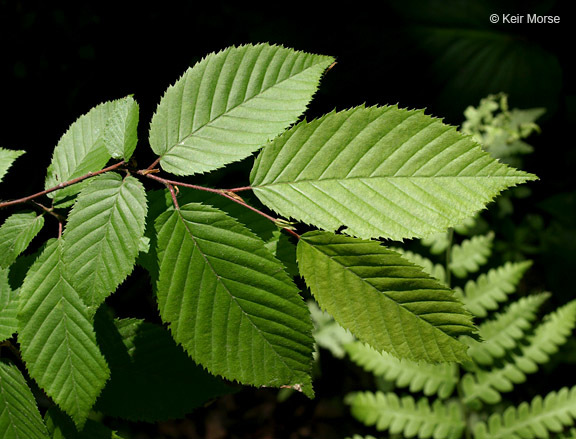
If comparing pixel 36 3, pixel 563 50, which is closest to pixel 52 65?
pixel 36 3

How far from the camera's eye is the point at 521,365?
195cm

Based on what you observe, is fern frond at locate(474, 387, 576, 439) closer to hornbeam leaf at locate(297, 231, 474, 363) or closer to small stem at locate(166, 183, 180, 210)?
hornbeam leaf at locate(297, 231, 474, 363)

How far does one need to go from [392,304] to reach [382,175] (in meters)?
0.19

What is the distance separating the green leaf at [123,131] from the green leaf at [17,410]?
46 centimetres

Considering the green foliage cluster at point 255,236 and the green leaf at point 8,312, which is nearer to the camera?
the green foliage cluster at point 255,236

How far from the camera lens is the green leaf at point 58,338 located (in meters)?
0.76

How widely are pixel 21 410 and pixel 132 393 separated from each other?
0.21m

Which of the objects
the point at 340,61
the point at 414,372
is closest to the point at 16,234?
the point at 414,372

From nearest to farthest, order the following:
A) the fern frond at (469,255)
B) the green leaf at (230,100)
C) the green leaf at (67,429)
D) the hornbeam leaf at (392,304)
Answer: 1. the hornbeam leaf at (392,304)
2. the green leaf at (230,100)
3. the green leaf at (67,429)
4. the fern frond at (469,255)

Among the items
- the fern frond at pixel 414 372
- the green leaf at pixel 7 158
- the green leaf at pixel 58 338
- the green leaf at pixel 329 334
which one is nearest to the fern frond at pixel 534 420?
the fern frond at pixel 414 372

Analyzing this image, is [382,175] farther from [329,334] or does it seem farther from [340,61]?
[340,61]

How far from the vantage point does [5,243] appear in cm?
78

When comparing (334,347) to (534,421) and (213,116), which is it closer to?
(534,421)

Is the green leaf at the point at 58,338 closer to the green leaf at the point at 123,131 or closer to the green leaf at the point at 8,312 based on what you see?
the green leaf at the point at 8,312
